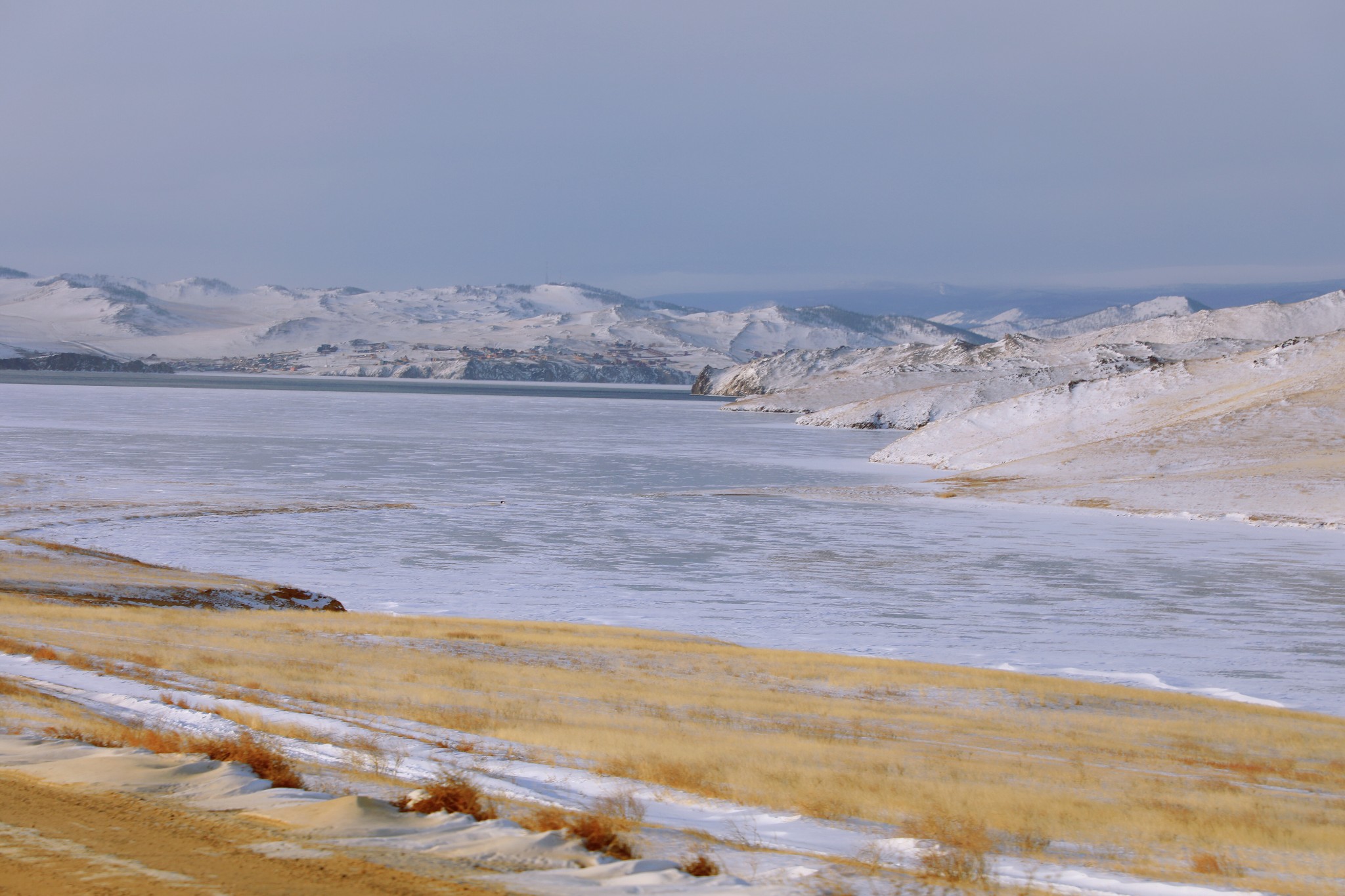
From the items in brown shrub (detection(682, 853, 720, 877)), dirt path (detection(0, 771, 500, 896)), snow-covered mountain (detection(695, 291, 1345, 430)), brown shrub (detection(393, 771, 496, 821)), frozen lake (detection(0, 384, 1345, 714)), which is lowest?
frozen lake (detection(0, 384, 1345, 714))

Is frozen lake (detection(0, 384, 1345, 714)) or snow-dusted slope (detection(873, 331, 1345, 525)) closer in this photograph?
frozen lake (detection(0, 384, 1345, 714))

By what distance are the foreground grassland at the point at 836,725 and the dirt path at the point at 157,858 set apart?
135 inches

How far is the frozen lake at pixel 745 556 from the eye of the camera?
70.3 feet

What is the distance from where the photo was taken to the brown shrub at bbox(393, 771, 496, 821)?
841 centimetres

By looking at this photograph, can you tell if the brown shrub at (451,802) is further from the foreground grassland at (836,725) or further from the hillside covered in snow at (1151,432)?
the hillside covered in snow at (1151,432)

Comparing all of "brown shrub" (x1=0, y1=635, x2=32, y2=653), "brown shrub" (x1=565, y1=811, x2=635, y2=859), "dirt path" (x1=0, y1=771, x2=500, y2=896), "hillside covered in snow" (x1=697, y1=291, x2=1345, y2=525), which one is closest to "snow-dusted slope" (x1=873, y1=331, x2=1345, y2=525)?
"hillside covered in snow" (x1=697, y1=291, x2=1345, y2=525)

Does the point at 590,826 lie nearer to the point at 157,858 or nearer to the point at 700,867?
the point at 700,867

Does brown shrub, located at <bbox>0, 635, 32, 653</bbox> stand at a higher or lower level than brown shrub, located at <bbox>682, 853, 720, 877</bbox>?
lower

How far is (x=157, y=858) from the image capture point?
7133 millimetres

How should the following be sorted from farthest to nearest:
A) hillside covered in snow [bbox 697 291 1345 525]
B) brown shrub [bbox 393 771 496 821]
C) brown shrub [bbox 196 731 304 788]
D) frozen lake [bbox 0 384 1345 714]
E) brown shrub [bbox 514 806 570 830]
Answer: hillside covered in snow [bbox 697 291 1345 525], frozen lake [bbox 0 384 1345 714], brown shrub [bbox 196 731 304 788], brown shrub [bbox 393 771 496 821], brown shrub [bbox 514 806 570 830]

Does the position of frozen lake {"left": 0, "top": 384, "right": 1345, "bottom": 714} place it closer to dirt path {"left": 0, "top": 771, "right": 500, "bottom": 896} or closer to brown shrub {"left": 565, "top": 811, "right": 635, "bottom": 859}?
brown shrub {"left": 565, "top": 811, "right": 635, "bottom": 859}

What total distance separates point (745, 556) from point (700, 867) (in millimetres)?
23621

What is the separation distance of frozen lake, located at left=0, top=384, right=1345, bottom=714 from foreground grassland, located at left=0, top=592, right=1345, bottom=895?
10.3 feet

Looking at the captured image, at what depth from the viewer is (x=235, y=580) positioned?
83.1 ft
